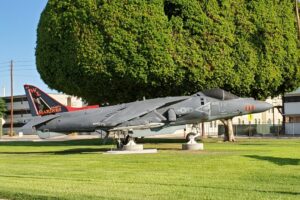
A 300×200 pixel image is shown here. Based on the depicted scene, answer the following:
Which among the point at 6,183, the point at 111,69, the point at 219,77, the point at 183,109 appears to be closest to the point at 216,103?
the point at 183,109

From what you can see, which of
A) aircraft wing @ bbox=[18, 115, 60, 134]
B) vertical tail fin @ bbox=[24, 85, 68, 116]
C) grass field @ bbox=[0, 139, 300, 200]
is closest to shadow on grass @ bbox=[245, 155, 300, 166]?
grass field @ bbox=[0, 139, 300, 200]

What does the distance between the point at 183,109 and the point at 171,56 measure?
6291mm

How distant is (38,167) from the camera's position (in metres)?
19.0

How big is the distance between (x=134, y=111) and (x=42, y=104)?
22.1 ft

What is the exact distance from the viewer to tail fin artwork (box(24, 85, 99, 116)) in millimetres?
29750

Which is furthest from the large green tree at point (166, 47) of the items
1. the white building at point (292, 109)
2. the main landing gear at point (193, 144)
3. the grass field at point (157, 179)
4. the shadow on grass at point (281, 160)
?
the white building at point (292, 109)

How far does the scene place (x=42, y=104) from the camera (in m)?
30.8

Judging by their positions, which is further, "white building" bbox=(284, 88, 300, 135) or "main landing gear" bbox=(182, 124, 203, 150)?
"white building" bbox=(284, 88, 300, 135)

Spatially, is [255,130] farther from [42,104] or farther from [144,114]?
[144,114]

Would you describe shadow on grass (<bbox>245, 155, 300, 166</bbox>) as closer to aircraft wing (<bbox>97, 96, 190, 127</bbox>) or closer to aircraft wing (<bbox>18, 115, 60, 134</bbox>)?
aircraft wing (<bbox>97, 96, 190, 127</bbox>)

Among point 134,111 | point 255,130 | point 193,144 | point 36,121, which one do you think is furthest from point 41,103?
point 255,130

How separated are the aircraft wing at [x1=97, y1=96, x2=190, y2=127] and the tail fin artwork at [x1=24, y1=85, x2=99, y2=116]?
10.3 ft

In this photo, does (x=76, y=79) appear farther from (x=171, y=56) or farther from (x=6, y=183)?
(x=6, y=183)

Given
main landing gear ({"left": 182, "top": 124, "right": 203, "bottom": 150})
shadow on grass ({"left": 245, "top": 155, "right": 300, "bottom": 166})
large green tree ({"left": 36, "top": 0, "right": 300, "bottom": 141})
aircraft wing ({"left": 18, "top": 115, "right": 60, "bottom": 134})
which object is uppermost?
large green tree ({"left": 36, "top": 0, "right": 300, "bottom": 141})
